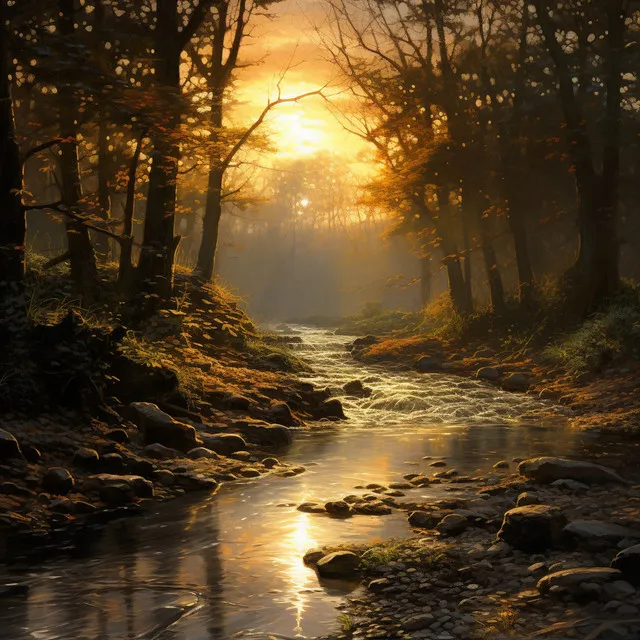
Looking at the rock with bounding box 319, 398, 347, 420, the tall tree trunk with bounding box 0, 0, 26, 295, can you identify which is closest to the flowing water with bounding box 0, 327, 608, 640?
the rock with bounding box 319, 398, 347, 420

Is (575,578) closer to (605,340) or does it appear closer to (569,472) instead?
(569,472)

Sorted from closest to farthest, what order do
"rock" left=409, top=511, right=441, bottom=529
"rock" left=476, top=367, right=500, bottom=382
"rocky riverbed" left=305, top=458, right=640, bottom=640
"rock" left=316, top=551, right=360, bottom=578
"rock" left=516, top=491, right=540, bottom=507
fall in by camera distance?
"rocky riverbed" left=305, top=458, right=640, bottom=640
"rock" left=316, top=551, right=360, bottom=578
"rock" left=409, top=511, right=441, bottom=529
"rock" left=516, top=491, right=540, bottom=507
"rock" left=476, top=367, right=500, bottom=382

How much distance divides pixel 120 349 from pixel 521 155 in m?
17.3

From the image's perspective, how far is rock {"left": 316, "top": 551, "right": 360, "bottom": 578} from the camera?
5.17m

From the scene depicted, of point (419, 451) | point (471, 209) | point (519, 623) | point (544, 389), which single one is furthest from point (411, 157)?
point (519, 623)

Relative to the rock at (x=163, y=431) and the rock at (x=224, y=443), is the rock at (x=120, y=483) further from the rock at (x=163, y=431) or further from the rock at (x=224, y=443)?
the rock at (x=224, y=443)

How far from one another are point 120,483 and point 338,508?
2251 millimetres

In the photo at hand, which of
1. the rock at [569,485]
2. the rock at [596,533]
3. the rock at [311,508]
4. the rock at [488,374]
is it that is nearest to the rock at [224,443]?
the rock at [311,508]

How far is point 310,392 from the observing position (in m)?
14.8

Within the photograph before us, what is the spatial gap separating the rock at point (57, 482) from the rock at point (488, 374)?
12.1m

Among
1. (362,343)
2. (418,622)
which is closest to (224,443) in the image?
(418,622)

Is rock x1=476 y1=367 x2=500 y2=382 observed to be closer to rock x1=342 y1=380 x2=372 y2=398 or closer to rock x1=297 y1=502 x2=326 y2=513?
rock x1=342 y1=380 x2=372 y2=398

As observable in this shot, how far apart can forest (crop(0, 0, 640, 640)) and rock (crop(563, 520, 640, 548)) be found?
31 millimetres

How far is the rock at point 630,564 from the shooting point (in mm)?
4578
